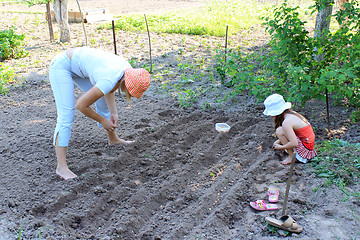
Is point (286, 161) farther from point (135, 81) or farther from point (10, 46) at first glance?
point (10, 46)

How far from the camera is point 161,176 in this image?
3.71 meters

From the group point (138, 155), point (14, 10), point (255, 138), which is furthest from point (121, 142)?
point (14, 10)

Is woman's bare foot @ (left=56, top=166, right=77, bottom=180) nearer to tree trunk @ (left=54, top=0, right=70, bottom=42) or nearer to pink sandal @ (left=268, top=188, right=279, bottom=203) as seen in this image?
pink sandal @ (left=268, top=188, right=279, bottom=203)

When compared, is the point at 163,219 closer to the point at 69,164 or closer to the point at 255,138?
the point at 69,164

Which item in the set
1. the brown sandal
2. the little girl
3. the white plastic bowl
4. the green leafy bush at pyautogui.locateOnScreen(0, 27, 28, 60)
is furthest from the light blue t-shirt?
the green leafy bush at pyautogui.locateOnScreen(0, 27, 28, 60)

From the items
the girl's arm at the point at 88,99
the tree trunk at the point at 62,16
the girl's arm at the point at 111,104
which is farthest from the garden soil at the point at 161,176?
the tree trunk at the point at 62,16

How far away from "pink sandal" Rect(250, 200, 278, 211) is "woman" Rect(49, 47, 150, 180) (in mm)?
1512

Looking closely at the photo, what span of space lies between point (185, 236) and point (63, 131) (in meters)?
1.68

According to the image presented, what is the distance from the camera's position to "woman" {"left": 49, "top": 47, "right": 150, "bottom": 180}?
10.5 feet

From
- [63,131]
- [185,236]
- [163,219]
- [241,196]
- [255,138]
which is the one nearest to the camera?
[185,236]

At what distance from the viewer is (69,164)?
12.8 feet

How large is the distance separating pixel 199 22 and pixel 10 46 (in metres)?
5.59

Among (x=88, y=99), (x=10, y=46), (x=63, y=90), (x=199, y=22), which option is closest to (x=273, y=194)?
(x=88, y=99)

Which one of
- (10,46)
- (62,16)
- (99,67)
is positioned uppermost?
(62,16)
